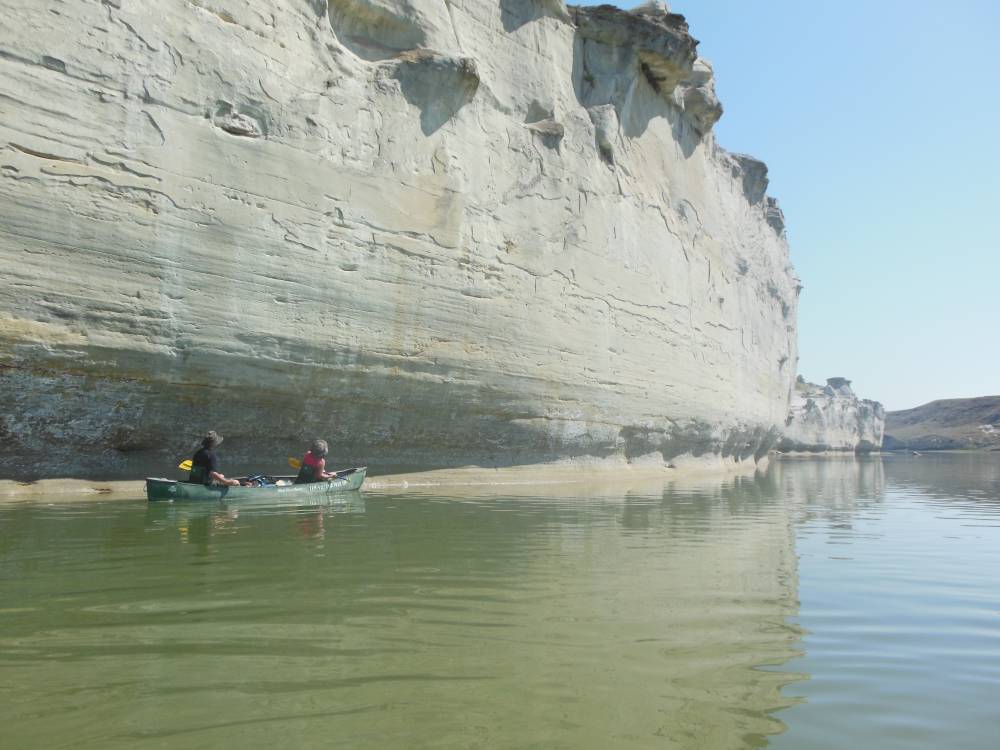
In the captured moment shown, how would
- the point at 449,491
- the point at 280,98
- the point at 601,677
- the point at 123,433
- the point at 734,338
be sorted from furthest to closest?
the point at 734,338 < the point at 449,491 < the point at 280,98 < the point at 123,433 < the point at 601,677

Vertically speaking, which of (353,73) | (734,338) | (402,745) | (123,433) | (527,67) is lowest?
(402,745)

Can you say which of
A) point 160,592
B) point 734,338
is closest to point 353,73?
point 160,592

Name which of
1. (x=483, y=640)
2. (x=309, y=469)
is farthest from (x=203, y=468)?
(x=483, y=640)

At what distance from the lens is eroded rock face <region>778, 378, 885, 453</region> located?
4856cm

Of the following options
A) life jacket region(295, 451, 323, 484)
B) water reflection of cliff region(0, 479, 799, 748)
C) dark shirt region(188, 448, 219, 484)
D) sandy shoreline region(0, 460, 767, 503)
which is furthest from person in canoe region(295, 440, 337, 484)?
water reflection of cliff region(0, 479, 799, 748)

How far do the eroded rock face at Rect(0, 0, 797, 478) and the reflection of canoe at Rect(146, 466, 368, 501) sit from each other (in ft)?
5.64

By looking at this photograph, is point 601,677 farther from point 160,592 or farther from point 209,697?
point 160,592

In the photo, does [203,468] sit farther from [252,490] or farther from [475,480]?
[475,480]

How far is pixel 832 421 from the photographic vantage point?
172 feet

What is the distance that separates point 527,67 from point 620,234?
13.7 ft

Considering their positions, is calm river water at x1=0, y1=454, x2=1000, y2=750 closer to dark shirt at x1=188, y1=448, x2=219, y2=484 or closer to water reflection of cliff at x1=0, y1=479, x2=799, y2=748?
water reflection of cliff at x1=0, y1=479, x2=799, y2=748

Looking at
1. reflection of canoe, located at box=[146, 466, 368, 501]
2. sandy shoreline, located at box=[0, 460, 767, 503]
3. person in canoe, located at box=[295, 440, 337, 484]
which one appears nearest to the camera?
reflection of canoe, located at box=[146, 466, 368, 501]

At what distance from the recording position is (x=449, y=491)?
12211 millimetres

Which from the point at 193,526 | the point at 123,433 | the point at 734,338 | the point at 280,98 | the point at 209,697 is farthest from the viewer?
the point at 734,338
